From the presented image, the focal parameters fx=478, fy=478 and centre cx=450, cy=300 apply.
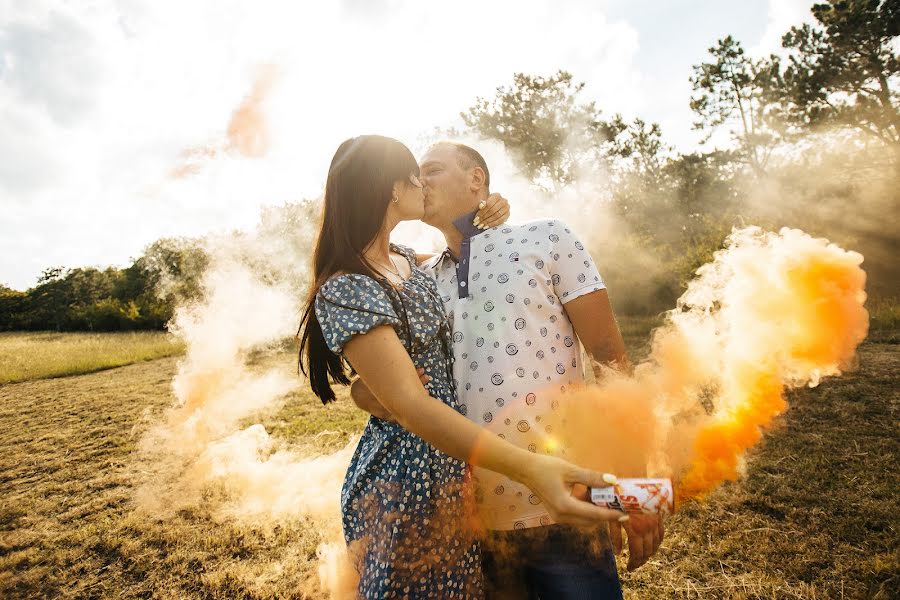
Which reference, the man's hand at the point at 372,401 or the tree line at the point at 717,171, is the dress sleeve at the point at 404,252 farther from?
the tree line at the point at 717,171

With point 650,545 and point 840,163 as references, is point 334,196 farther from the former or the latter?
point 840,163

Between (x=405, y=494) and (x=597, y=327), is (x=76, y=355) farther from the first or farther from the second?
(x=597, y=327)

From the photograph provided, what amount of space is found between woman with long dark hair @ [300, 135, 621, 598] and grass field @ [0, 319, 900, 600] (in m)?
2.82

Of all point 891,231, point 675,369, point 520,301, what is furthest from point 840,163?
point 520,301

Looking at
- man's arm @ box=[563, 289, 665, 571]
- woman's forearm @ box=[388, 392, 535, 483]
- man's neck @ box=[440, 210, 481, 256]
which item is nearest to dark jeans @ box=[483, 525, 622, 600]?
man's arm @ box=[563, 289, 665, 571]

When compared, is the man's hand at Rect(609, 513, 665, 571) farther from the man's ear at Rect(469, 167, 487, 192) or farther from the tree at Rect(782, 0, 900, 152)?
the tree at Rect(782, 0, 900, 152)

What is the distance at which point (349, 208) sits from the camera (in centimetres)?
181

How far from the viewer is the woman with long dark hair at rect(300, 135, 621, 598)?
138 centimetres

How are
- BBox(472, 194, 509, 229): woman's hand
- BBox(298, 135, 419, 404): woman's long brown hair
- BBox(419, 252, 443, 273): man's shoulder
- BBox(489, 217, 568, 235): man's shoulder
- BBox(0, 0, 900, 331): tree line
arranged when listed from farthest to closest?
BBox(0, 0, 900, 331): tree line → BBox(419, 252, 443, 273): man's shoulder → BBox(472, 194, 509, 229): woman's hand → BBox(489, 217, 568, 235): man's shoulder → BBox(298, 135, 419, 404): woman's long brown hair

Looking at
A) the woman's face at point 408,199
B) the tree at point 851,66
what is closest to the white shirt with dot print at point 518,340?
the woman's face at point 408,199

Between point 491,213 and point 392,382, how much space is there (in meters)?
1.25

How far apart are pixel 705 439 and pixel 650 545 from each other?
154 cm

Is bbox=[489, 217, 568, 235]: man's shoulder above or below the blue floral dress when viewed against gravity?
above

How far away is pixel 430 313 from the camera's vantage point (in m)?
1.81
